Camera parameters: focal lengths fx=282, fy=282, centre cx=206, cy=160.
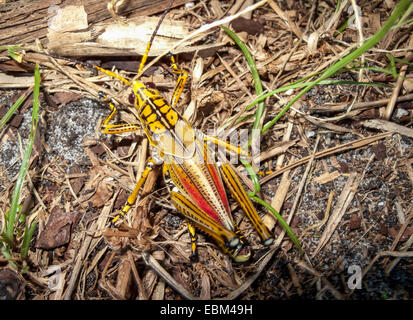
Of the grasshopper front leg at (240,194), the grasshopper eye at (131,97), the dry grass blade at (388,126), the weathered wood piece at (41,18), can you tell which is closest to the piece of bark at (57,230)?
the grasshopper eye at (131,97)

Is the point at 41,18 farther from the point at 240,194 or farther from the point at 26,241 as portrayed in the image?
the point at 240,194

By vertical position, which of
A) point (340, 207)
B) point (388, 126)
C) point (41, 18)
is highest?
point (41, 18)

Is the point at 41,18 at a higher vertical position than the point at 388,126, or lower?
higher

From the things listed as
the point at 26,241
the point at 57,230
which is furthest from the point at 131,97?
the point at 26,241

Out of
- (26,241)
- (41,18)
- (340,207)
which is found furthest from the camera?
(41,18)

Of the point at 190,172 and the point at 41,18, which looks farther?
the point at 41,18
